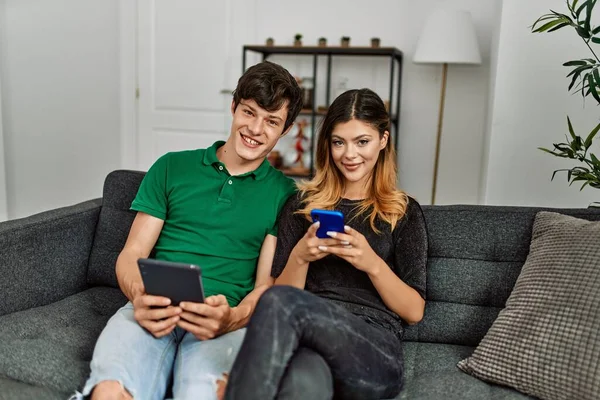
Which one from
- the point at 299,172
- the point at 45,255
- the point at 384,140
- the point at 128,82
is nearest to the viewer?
the point at 384,140

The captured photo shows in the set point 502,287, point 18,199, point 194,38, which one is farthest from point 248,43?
point 502,287

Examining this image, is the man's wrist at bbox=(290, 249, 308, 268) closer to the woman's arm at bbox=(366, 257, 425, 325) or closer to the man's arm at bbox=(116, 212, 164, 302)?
the woman's arm at bbox=(366, 257, 425, 325)

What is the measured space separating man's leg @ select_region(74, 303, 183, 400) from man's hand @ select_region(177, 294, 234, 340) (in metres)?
0.09

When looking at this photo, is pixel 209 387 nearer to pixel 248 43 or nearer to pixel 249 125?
pixel 249 125

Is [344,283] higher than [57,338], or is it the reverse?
[344,283]

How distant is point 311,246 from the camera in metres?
1.74

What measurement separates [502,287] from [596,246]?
32cm

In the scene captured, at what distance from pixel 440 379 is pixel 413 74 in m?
2.93

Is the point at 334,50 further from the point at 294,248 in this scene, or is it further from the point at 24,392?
the point at 24,392

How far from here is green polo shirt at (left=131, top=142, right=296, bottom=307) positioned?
6.27 feet

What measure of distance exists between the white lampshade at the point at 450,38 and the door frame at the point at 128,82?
204 centimetres

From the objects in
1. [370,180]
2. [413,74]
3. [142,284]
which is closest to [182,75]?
[413,74]

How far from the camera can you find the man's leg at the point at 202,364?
60.7 inches

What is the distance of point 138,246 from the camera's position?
193 centimetres
